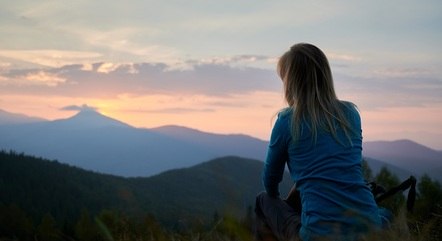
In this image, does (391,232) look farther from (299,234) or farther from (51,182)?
(51,182)

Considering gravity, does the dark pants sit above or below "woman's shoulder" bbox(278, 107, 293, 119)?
below

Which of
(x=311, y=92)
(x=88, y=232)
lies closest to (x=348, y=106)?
(x=311, y=92)

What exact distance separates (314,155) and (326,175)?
0.61 feet

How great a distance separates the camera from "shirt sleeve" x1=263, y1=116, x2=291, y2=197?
3.91m

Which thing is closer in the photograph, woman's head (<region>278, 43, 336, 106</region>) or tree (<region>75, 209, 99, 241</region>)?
tree (<region>75, 209, 99, 241</region>)

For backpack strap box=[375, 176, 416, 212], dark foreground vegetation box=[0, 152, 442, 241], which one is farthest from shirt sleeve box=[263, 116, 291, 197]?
backpack strap box=[375, 176, 416, 212]

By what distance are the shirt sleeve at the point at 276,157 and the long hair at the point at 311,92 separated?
0.14 m

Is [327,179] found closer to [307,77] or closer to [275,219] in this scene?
[275,219]

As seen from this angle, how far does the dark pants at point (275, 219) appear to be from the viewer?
3.91 metres

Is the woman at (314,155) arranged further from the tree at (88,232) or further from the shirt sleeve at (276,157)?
the tree at (88,232)

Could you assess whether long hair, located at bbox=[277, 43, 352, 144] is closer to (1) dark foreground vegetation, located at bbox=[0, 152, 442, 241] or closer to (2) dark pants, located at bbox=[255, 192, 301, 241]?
(2) dark pants, located at bbox=[255, 192, 301, 241]

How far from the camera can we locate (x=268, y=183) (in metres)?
4.22

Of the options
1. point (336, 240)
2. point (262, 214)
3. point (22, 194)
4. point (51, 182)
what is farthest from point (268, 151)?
point (51, 182)

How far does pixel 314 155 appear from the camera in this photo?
12.1 ft
